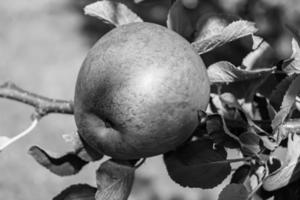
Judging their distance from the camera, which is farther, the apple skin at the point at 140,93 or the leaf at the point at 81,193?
the leaf at the point at 81,193

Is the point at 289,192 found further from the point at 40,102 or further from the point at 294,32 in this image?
the point at 40,102

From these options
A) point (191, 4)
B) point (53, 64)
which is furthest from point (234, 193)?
point (53, 64)

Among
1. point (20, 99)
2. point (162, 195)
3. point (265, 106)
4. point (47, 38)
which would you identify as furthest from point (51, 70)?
point (265, 106)

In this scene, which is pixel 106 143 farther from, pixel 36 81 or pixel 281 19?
pixel 36 81

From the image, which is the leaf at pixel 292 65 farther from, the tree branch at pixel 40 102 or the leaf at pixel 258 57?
the tree branch at pixel 40 102

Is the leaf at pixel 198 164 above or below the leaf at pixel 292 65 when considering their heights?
below

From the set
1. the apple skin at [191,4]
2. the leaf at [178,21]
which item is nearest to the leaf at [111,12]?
the leaf at [178,21]
